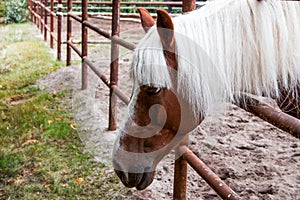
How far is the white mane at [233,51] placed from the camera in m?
1.52

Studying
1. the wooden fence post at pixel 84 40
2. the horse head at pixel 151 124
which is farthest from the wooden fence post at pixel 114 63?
the horse head at pixel 151 124

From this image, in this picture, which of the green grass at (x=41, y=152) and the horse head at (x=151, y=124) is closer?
the horse head at (x=151, y=124)

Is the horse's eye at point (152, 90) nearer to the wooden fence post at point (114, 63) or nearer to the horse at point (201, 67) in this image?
the horse at point (201, 67)

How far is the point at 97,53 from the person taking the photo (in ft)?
23.3

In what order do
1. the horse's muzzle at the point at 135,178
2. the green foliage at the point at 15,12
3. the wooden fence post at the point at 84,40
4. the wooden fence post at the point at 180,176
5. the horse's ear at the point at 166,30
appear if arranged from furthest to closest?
the green foliage at the point at 15,12 → the wooden fence post at the point at 84,40 → the wooden fence post at the point at 180,176 → the horse's muzzle at the point at 135,178 → the horse's ear at the point at 166,30

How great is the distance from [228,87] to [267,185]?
1.23m

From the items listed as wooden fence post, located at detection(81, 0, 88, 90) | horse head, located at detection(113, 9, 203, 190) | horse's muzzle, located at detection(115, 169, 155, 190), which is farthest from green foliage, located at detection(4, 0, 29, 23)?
horse's muzzle, located at detection(115, 169, 155, 190)

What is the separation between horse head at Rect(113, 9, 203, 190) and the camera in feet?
4.95

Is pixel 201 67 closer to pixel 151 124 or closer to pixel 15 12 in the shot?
pixel 151 124

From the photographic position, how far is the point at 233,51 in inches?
61.4

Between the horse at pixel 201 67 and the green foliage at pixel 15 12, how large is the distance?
45.5 ft

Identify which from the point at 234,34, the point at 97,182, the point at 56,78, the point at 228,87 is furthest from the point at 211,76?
the point at 56,78

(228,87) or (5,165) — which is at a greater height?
(228,87)

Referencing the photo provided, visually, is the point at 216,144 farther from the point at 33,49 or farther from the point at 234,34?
the point at 33,49
